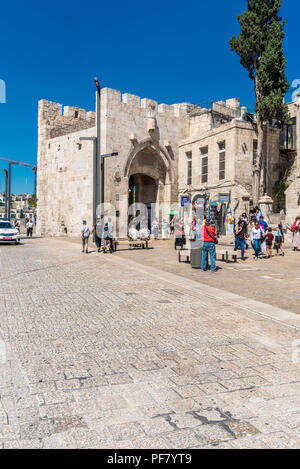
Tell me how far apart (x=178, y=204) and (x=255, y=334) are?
23.9m

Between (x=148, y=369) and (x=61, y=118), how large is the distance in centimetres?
2986

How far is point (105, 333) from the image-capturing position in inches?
195

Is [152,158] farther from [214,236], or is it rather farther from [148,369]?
[148,369]

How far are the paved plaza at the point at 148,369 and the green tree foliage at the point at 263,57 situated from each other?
16803mm

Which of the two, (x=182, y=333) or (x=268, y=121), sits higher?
(x=268, y=121)

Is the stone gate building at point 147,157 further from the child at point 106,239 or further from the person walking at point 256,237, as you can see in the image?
the person walking at point 256,237

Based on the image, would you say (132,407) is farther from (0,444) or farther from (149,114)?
(149,114)

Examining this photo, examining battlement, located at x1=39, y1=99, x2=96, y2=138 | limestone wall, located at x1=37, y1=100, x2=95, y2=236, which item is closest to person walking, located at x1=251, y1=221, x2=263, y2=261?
limestone wall, located at x1=37, y1=100, x2=95, y2=236

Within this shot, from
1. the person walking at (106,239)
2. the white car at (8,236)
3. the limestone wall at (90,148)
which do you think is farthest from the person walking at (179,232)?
the white car at (8,236)

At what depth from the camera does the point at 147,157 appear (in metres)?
28.5

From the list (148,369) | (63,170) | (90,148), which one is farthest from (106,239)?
(63,170)

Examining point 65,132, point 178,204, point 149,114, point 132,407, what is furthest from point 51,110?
point 132,407
